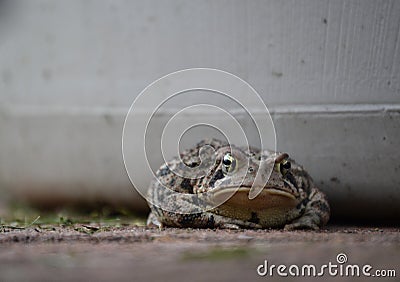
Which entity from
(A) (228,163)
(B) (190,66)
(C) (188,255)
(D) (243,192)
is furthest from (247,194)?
(B) (190,66)

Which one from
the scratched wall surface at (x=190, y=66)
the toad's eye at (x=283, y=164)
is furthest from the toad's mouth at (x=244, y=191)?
the scratched wall surface at (x=190, y=66)

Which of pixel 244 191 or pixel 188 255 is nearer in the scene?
pixel 188 255

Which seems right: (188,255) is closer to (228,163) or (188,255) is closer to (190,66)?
(228,163)

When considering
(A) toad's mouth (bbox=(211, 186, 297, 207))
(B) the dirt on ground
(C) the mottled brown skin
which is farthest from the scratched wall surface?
(B) the dirt on ground

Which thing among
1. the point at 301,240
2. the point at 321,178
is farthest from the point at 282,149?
the point at 301,240

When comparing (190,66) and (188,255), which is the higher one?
(190,66)

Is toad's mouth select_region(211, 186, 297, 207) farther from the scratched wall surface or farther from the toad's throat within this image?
the scratched wall surface

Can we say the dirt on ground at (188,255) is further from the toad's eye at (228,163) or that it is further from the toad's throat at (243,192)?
the toad's eye at (228,163)
